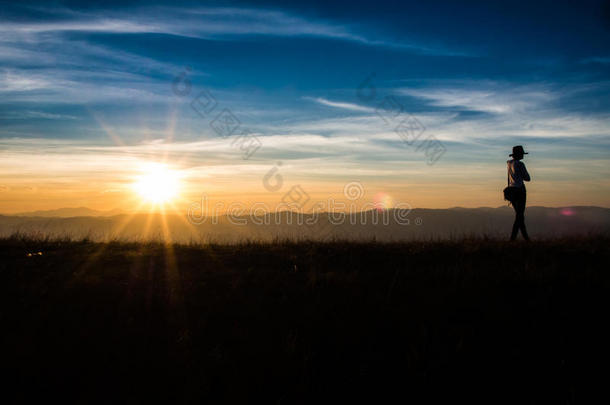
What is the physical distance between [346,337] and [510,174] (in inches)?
374

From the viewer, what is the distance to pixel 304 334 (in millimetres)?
4531

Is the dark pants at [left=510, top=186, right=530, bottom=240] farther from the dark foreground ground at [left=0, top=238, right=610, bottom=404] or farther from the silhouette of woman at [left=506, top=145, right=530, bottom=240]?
the dark foreground ground at [left=0, top=238, right=610, bottom=404]

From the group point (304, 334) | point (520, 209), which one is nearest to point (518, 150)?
point (520, 209)

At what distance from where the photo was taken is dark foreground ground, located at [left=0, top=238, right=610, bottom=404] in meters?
3.61

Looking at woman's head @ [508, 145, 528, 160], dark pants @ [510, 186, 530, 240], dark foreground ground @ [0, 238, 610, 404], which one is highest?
woman's head @ [508, 145, 528, 160]

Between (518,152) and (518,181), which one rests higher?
(518,152)

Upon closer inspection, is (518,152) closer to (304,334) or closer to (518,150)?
(518,150)

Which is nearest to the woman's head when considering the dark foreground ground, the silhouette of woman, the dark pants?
the silhouette of woman

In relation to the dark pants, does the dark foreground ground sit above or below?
below

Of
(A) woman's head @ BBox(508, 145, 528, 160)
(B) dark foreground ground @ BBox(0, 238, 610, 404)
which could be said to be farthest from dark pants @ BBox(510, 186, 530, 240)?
(B) dark foreground ground @ BBox(0, 238, 610, 404)

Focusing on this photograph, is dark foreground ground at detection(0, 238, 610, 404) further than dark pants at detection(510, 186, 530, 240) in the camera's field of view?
No

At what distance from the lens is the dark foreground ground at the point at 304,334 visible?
11.8 ft

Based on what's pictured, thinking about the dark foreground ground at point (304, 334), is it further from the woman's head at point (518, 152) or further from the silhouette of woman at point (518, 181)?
the woman's head at point (518, 152)

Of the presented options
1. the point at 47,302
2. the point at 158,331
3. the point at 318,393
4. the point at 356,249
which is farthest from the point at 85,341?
the point at 356,249
